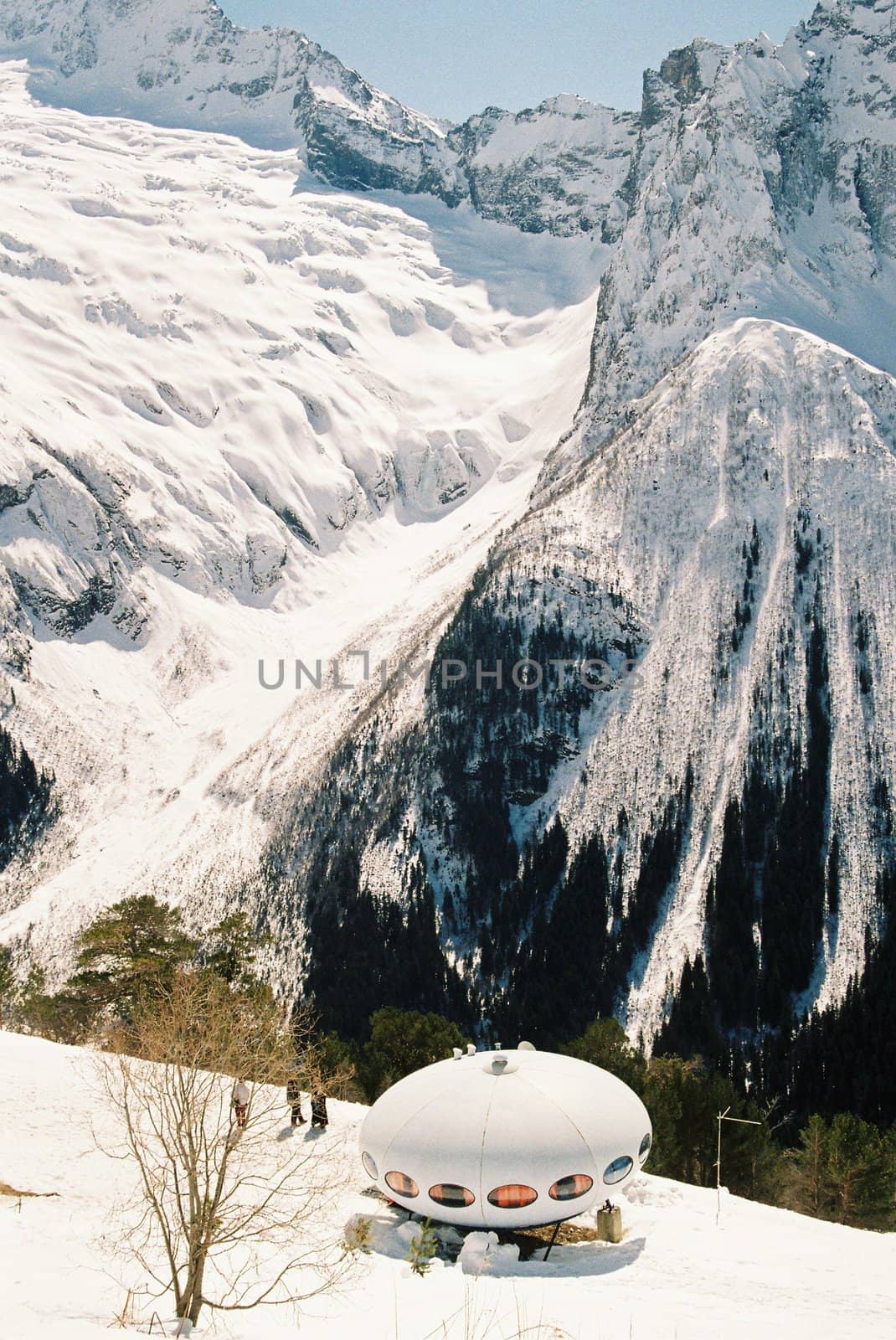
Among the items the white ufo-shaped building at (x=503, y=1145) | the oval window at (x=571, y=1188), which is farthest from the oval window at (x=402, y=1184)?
the oval window at (x=571, y=1188)

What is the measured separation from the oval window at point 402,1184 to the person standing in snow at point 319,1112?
7.21 metres

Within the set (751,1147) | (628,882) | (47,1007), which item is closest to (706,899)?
(628,882)

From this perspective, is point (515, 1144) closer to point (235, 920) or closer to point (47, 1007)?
point (235, 920)

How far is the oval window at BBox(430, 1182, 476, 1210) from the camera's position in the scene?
116 feet

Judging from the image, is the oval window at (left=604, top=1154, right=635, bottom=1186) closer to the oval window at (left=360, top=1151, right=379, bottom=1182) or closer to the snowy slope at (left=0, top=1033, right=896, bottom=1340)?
the snowy slope at (left=0, top=1033, right=896, bottom=1340)

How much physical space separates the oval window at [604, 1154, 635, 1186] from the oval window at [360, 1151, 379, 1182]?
7.67m

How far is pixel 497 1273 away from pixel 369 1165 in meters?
7.28

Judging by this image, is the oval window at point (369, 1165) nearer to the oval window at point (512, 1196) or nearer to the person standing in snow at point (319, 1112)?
the oval window at point (512, 1196)

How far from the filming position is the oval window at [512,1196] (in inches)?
1384

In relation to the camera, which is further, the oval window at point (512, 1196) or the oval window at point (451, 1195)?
the oval window at point (451, 1195)

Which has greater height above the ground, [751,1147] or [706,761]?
[751,1147]

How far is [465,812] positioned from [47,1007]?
121077 millimetres

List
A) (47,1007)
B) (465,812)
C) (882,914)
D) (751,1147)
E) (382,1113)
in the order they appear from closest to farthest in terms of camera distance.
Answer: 1. (382,1113)
2. (751,1147)
3. (47,1007)
4. (882,914)
5. (465,812)

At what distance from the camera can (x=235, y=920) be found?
73750 millimetres
